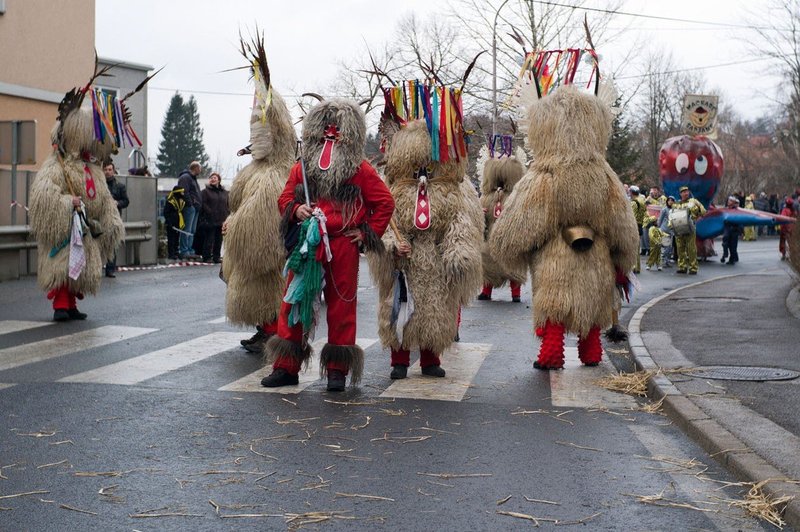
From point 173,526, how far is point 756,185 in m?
70.2

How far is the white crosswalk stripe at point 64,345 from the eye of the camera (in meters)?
8.56

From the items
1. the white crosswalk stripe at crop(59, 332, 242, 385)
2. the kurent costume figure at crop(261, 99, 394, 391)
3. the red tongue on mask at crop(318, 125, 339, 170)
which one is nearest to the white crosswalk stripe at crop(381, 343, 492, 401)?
the kurent costume figure at crop(261, 99, 394, 391)

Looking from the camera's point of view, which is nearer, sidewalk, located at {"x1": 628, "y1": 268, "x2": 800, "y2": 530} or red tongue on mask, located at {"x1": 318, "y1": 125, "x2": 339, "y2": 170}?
sidewalk, located at {"x1": 628, "y1": 268, "x2": 800, "y2": 530}

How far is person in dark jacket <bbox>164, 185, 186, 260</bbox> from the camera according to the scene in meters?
20.9

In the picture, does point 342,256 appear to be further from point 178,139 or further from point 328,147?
point 178,139

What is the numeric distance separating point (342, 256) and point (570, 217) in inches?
84.7

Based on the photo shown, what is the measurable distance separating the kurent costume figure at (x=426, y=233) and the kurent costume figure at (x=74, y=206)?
409 cm

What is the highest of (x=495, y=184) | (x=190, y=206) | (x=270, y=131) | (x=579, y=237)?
(x=270, y=131)

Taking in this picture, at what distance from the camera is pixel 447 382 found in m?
8.01

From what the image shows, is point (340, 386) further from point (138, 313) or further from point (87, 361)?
point (138, 313)

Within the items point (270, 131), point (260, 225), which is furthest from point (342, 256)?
point (270, 131)

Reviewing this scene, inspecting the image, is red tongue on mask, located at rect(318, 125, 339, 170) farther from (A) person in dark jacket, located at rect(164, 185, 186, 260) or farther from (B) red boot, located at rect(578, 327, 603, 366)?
(A) person in dark jacket, located at rect(164, 185, 186, 260)

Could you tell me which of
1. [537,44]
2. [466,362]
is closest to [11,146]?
[466,362]

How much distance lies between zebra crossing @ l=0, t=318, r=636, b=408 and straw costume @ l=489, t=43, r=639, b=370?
505 mm
